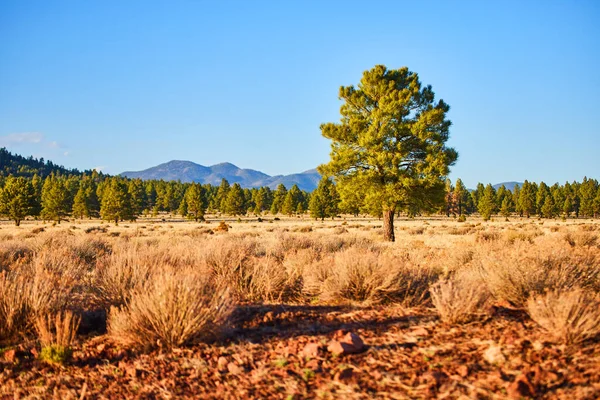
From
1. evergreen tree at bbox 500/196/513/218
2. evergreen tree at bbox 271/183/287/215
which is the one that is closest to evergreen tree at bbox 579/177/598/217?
evergreen tree at bbox 500/196/513/218

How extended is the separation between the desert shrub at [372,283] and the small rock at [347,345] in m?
1.88

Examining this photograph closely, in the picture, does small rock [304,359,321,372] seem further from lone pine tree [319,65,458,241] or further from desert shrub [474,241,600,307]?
lone pine tree [319,65,458,241]

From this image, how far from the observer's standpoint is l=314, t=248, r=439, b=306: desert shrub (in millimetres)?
6359

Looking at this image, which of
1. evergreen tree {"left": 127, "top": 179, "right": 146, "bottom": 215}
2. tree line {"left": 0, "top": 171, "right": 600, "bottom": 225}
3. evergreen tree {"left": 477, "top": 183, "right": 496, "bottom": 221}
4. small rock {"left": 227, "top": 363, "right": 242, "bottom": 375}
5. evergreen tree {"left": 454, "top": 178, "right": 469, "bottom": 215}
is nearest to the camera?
small rock {"left": 227, "top": 363, "right": 242, "bottom": 375}

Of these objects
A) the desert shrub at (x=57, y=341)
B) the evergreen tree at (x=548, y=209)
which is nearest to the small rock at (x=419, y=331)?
the desert shrub at (x=57, y=341)

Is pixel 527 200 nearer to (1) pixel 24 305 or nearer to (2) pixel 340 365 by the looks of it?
(2) pixel 340 365

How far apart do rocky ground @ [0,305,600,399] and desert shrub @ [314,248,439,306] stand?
109 centimetres

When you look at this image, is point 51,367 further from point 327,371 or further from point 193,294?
point 327,371

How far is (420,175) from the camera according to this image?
19000mm

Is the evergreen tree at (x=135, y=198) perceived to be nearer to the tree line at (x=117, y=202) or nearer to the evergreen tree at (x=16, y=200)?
the tree line at (x=117, y=202)

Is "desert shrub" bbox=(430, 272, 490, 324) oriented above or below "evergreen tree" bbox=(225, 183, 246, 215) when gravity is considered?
below

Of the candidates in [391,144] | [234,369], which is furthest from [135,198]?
[234,369]

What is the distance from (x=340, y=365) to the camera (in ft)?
12.8

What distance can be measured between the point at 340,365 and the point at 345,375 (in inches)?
7.8
